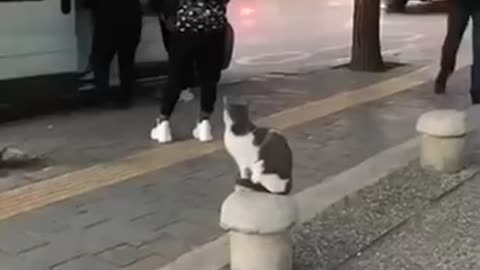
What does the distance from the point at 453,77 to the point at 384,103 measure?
2098 millimetres

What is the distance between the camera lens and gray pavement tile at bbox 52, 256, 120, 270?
4730 mm

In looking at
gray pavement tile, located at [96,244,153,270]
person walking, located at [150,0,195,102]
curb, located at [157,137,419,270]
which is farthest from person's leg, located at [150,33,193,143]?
gray pavement tile, located at [96,244,153,270]

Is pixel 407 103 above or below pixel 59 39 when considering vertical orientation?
below

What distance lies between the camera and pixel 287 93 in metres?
10.1

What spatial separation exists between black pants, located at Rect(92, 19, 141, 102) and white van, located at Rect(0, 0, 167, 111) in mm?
231

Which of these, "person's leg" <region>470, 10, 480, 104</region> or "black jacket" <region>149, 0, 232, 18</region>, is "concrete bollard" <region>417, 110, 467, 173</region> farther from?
"person's leg" <region>470, 10, 480, 104</region>

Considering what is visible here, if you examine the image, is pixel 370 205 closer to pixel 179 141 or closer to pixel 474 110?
pixel 179 141

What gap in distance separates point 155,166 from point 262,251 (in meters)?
2.48

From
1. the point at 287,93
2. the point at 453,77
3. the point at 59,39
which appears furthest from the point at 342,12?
the point at 59,39

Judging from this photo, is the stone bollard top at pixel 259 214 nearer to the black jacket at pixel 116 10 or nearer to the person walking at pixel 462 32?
the black jacket at pixel 116 10

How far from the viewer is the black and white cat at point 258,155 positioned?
4.64m

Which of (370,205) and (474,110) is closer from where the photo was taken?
(370,205)

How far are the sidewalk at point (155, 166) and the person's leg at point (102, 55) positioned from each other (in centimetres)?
33

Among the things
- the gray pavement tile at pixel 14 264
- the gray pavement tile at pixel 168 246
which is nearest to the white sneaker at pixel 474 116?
the gray pavement tile at pixel 168 246
